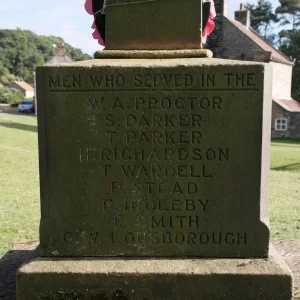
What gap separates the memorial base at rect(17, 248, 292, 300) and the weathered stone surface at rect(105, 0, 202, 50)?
141 cm

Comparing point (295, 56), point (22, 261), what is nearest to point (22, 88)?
point (295, 56)

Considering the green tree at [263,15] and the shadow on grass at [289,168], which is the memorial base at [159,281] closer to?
the shadow on grass at [289,168]

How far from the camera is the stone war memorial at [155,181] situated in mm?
2748

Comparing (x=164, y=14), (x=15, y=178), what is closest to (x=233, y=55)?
(x=15, y=178)

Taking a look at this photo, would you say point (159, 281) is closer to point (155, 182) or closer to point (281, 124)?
point (155, 182)

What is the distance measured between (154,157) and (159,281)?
0.74 m

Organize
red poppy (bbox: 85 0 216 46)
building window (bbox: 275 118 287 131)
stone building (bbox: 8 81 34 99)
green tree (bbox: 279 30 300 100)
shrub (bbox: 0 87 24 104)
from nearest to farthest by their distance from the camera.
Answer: red poppy (bbox: 85 0 216 46) → building window (bbox: 275 118 287 131) → green tree (bbox: 279 30 300 100) → shrub (bbox: 0 87 24 104) → stone building (bbox: 8 81 34 99)

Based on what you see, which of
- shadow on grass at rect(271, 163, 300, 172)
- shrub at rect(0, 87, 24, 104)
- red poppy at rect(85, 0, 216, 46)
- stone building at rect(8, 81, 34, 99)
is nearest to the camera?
red poppy at rect(85, 0, 216, 46)

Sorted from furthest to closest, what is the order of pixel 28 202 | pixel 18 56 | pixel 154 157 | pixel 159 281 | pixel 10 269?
pixel 18 56, pixel 28 202, pixel 10 269, pixel 154 157, pixel 159 281

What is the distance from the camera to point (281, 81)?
4078 cm

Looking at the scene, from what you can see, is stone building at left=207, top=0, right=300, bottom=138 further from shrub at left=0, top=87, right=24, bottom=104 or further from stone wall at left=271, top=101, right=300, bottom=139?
shrub at left=0, top=87, right=24, bottom=104

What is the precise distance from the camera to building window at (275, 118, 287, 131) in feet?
124

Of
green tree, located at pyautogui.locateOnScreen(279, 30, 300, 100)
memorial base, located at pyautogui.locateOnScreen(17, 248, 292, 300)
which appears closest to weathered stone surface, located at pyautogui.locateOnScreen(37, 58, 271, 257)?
memorial base, located at pyautogui.locateOnScreen(17, 248, 292, 300)

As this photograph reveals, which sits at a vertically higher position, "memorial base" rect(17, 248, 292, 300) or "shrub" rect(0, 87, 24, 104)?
"shrub" rect(0, 87, 24, 104)
